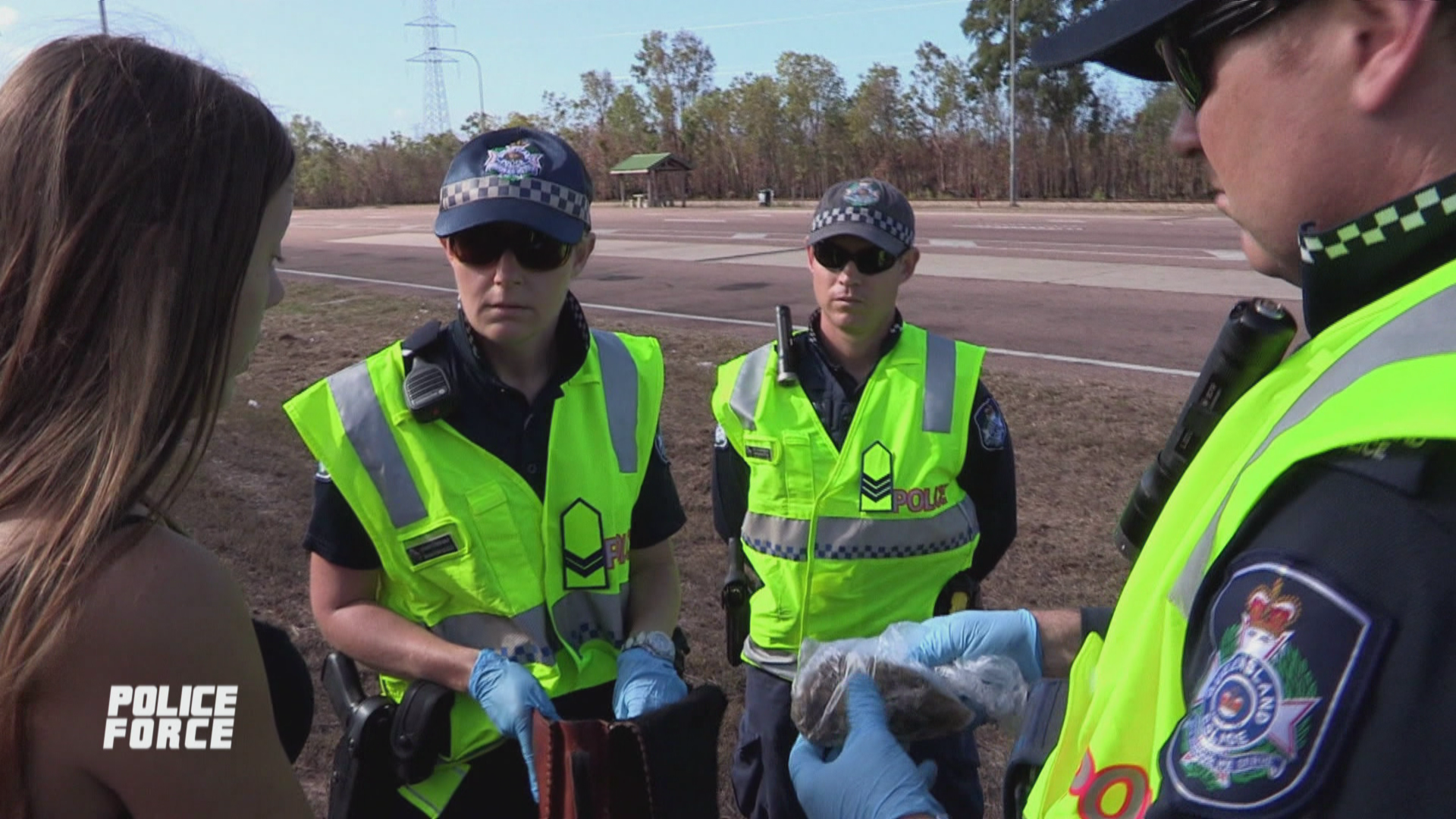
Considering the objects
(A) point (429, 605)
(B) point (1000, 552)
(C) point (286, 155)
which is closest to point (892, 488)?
(B) point (1000, 552)

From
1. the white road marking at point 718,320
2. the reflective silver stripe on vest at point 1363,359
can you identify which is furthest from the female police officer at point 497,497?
the white road marking at point 718,320

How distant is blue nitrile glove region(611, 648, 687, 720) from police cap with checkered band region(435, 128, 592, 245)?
0.91 metres

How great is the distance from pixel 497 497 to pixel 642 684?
47 cm

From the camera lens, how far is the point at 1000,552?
320 centimetres

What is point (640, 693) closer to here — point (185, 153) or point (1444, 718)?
point (185, 153)

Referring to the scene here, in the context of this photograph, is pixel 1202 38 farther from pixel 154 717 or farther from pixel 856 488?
pixel 856 488

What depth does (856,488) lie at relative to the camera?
9.46ft

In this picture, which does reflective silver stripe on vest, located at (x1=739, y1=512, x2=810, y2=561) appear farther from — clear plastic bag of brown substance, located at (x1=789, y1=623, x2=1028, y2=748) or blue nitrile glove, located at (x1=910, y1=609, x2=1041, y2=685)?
clear plastic bag of brown substance, located at (x1=789, y1=623, x2=1028, y2=748)

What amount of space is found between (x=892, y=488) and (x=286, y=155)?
5.95 ft

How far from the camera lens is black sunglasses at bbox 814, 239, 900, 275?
317cm

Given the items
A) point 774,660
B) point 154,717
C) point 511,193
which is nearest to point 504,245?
point 511,193

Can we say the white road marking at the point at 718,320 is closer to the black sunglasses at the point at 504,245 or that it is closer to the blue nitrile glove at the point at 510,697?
the black sunglasses at the point at 504,245

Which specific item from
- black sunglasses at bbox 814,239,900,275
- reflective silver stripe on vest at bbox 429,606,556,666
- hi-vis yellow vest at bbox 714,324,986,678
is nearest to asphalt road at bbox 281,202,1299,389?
black sunglasses at bbox 814,239,900,275

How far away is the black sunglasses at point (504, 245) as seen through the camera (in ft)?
7.87
